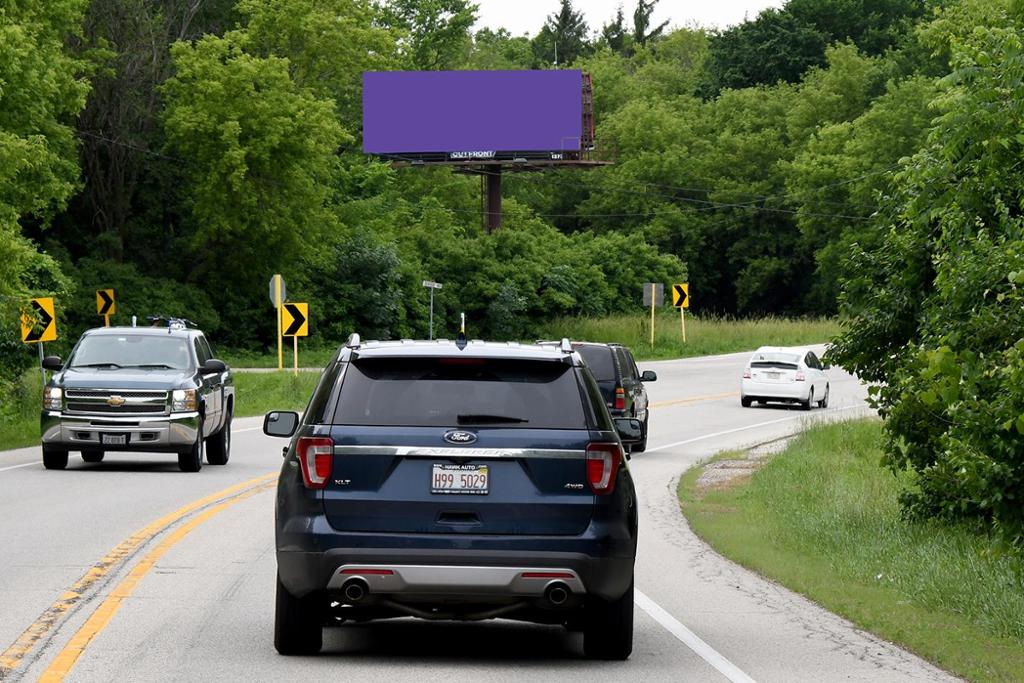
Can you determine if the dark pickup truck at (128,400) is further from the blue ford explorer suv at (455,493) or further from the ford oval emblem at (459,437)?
the ford oval emblem at (459,437)

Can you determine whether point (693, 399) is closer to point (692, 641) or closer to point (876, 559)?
point (876, 559)

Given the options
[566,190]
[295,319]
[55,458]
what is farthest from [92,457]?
[566,190]

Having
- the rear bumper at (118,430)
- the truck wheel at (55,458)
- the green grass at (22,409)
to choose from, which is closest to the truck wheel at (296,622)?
the rear bumper at (118,430)

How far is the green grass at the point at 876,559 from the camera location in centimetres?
1091

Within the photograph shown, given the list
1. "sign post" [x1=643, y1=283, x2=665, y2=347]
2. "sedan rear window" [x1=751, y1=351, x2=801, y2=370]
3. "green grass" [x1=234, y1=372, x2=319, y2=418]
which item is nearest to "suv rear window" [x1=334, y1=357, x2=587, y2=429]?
"green grass" [x1=234, y1=372, x2=319, y2=418]

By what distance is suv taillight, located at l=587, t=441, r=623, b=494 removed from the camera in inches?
372

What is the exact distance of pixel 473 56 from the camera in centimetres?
13050

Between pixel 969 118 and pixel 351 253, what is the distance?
62614 millimetres

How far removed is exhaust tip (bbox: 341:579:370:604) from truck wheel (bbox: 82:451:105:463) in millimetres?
16890

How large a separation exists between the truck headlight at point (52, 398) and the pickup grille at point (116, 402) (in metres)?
0.14

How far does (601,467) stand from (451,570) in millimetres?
982

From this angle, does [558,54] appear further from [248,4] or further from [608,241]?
[248,4]

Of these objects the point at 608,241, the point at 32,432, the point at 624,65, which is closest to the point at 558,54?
the point at 624,65

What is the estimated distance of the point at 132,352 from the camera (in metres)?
24.4
